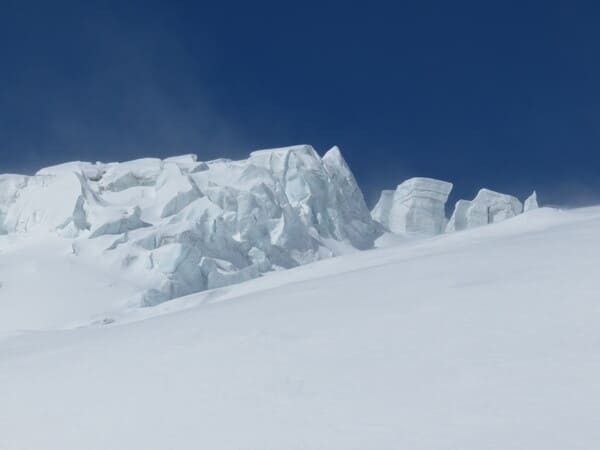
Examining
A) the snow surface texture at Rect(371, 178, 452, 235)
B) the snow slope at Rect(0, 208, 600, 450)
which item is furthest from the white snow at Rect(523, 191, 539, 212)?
the snow slope at Rect(0, 208, 600, 450)

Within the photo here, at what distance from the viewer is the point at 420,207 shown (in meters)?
48.4

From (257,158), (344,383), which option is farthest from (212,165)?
(344,383)

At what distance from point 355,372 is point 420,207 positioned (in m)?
43.1

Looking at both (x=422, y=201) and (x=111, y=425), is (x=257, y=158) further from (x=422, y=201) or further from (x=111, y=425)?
(x=111, y=425)

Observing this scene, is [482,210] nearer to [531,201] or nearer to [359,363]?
[531,201]

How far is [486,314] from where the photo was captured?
667 centimetres

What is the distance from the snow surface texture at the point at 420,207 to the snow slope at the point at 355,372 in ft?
128

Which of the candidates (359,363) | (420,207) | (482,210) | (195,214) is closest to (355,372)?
(359,363)

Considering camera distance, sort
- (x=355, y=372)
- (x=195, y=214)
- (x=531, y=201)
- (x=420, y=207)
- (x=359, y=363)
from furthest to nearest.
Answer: (x=420, y=207) → (x=531, y=201) → (x=195, y=214) → (x=359, y=363) → (x=355, y=372)

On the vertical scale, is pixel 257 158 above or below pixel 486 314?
above

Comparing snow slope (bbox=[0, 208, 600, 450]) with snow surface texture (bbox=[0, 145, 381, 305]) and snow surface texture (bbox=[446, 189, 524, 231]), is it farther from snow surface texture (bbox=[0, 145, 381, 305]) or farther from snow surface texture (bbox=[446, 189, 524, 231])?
snow surface texture (bbox=[446, 189, 524, 231])

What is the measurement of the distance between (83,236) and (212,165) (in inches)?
388

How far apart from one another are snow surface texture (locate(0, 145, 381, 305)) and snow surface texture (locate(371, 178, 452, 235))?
9.75 feet

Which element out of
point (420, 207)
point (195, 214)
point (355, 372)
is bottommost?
point (355, 372)
